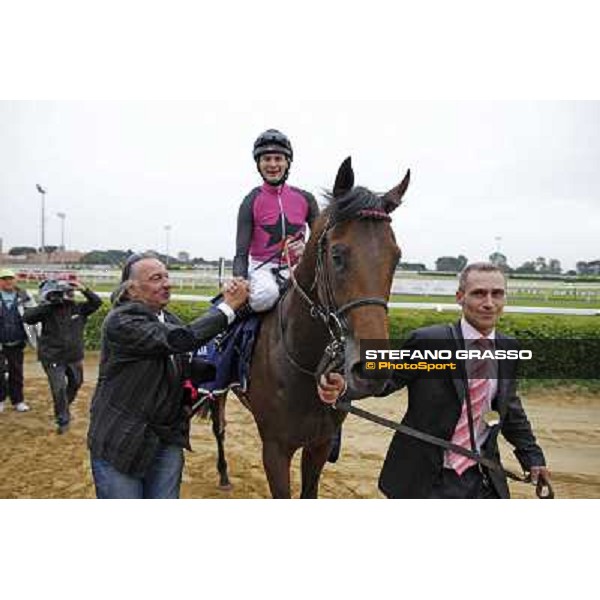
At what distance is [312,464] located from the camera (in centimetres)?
317

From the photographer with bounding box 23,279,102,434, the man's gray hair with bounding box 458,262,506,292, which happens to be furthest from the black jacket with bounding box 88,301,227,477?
the photographer with bounding box 23,279,102,434

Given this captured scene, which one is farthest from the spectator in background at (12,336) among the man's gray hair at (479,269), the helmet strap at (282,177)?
the man's gray hair at (479,269)

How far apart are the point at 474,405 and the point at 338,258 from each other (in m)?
0.99

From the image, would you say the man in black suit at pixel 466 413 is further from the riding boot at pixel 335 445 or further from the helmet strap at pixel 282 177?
the helmet strap at pixel 282 177

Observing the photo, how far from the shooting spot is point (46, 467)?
4637 mm

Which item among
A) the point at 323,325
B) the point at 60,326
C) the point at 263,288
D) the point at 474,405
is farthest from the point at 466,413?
the point at 60,326

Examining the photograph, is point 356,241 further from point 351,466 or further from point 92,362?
point 92,362

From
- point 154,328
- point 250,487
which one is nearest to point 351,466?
point 250,487

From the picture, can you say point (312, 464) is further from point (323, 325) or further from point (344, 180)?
point (344, 180)

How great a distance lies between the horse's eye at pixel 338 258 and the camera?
2.22 metres

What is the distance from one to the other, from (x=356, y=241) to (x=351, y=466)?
3181 millimetres

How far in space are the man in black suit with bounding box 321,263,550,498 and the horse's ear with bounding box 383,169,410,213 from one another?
0.46 m

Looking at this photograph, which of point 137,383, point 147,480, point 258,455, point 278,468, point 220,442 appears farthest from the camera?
point 258,455

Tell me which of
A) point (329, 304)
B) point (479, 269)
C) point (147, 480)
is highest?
point (479, 269)
